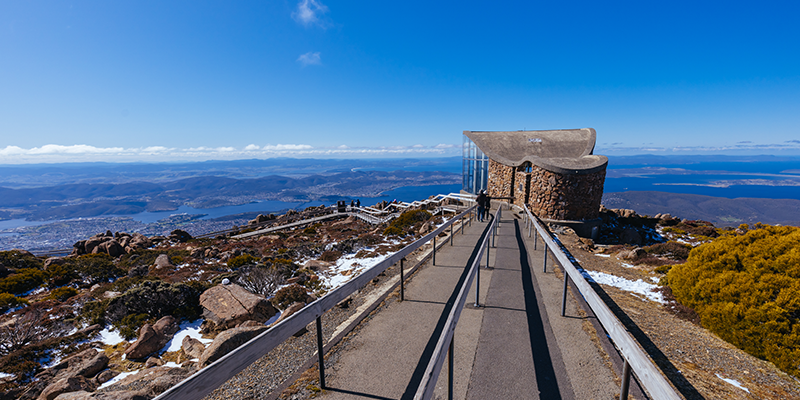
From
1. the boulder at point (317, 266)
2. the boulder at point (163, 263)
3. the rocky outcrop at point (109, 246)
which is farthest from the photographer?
the rocky outcrop at point (109, 246)

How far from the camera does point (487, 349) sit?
3.86 m

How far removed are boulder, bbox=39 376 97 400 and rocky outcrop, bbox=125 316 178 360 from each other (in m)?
0.97

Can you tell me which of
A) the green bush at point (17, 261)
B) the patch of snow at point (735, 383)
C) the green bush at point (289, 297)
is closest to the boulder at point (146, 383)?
the green bush at point (289, 297)

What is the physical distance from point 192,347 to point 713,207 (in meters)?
189

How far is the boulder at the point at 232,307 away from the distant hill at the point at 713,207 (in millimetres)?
138386

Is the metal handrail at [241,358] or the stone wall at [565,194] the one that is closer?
the metal handrail at [241,358]

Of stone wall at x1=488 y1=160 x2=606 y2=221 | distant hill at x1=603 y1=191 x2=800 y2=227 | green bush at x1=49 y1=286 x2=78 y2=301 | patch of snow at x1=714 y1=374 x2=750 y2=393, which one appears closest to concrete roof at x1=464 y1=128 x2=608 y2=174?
stone wall at x1=488 y1=160 x2=606 y2=221

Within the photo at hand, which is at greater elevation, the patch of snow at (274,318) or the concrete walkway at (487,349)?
the concrete walkway at (487,349)

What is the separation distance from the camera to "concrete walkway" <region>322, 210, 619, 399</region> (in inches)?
125

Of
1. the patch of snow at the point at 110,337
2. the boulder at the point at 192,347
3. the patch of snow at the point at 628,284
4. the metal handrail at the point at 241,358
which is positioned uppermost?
the metal handrail at the point at 241,358

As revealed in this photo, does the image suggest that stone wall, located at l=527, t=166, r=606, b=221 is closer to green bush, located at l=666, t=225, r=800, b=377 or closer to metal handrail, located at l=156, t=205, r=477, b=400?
green bush, located at l=666, t=225, r=800, b=377

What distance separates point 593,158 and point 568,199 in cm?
412

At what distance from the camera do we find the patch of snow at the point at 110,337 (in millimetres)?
5789

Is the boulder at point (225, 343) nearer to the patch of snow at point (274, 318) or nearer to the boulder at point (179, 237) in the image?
the patch of snow at point (274, 318)
